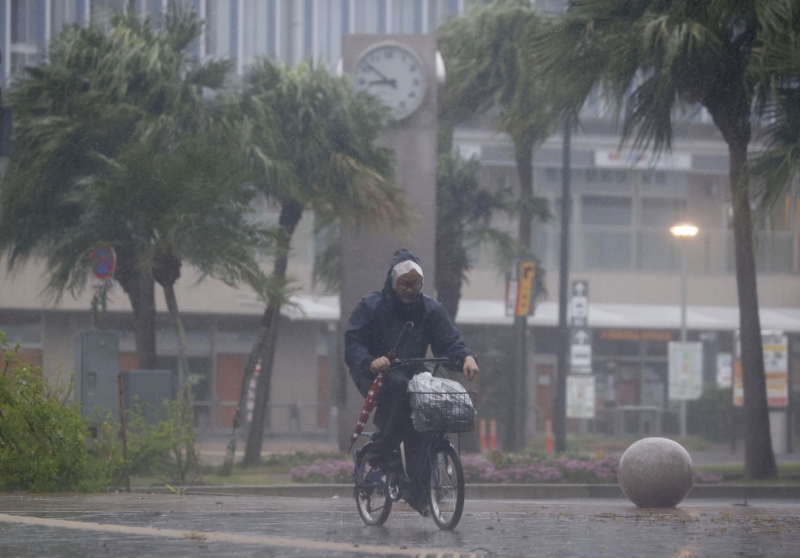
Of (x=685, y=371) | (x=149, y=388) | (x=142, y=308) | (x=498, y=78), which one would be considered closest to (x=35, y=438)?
(x=149, y=388)

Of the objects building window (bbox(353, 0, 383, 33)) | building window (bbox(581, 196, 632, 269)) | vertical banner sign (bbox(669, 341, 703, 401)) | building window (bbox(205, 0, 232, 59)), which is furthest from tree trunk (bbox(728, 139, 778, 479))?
building window (bbox(581, 196, 632, 269))

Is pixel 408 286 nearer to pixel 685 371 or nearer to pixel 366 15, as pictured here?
pixel 685 371

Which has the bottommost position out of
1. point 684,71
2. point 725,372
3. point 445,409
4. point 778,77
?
point 445,409

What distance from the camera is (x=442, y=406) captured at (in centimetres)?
716

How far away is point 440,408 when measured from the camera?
7.16 meters

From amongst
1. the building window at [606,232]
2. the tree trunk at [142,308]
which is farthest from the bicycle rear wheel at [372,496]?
the building window at [606,232]

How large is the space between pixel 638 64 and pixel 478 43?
305 inches

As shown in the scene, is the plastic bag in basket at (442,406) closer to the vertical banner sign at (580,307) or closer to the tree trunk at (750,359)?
the tree trunk at (750,359)

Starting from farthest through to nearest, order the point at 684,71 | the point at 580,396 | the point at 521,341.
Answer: the point at 580,396 < the point at 521,341 < the point at 684,71

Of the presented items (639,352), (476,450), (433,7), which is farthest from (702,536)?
(639,352)

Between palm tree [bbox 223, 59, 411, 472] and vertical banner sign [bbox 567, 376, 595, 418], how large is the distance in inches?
345

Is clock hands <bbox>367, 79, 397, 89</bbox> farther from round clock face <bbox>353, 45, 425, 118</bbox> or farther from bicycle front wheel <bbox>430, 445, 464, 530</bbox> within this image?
bicycle front wheel <bbox>430, 445, 464, 530</bbox>

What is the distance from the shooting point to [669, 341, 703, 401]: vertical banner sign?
2964cm

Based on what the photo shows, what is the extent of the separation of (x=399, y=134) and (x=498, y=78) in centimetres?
425
